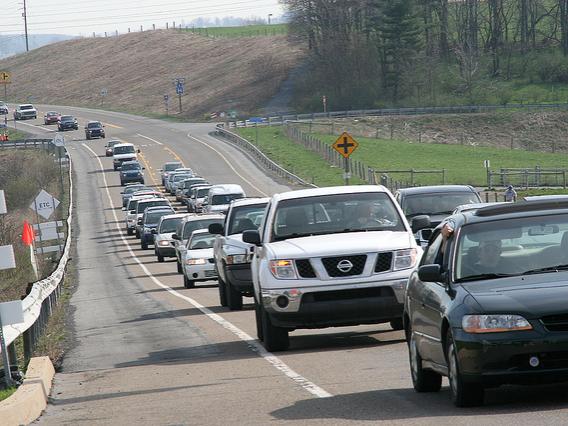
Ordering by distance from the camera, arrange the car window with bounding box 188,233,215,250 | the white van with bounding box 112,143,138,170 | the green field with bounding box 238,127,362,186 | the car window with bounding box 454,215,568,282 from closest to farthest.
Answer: the car window with bounding box 454,215,568,282, the car window with bounding box 188,233,215,250, the green field with bounding box 238,127,362,186, the white van with bounding box 112,143,138,170

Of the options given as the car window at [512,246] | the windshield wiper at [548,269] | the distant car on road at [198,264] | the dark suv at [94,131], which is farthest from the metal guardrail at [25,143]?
the windshield wiper at [548,269]

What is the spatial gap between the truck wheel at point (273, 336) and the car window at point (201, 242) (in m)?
15.9

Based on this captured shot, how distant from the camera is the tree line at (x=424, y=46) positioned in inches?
5192

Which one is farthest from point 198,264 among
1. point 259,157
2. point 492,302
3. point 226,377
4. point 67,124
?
point 67,124

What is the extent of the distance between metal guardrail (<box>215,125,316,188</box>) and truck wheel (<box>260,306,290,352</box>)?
56.5m

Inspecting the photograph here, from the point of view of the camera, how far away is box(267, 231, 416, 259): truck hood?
16.3 meters

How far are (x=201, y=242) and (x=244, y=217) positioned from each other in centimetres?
794

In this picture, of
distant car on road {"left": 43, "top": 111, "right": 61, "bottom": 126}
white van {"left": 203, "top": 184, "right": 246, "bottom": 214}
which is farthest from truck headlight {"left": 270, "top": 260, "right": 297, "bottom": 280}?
distant car on road {"left": 43, "top": 111, "right": 61, "bottom": 126}

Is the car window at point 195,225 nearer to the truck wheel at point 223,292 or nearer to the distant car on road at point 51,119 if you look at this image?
the truck wheel at point 223,292

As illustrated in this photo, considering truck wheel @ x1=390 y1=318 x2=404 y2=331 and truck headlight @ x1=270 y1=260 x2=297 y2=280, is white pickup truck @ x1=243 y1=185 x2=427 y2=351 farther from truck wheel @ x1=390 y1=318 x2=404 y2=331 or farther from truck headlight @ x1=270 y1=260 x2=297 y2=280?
truck wheel @ x1=390 y1=318 x2=404 y2=331

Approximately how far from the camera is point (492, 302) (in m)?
10.2

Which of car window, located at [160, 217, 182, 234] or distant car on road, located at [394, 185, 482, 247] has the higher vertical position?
distant car on road, located at [394, 185, 482, 247]

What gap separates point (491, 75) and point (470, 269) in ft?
423

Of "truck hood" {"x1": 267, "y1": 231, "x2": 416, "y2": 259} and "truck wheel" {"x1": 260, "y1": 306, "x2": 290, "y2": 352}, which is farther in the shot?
"truck wheel" {"x1": 260, "y1": 306, "x2": 290, "y2": 352}
